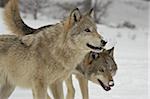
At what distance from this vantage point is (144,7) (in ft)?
84.8

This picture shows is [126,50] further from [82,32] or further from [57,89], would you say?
[82,32]

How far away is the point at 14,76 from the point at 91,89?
2610 millimetres

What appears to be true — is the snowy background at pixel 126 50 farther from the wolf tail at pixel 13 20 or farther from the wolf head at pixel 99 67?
the wolf tail at pixel 13 20

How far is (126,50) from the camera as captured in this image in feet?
46.3

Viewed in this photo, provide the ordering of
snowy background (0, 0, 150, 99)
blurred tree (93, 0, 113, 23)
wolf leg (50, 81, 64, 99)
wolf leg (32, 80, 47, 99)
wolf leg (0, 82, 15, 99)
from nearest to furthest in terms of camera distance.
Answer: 1. wolf leg (32, 80, 47, 99)
2. wolf leg (50, 81, 64, 99)
3. wolf leg (0, 82, 15, 99)
4. snowy background (0, 0, 150, 99)
5. blurred tree (93, 0, 113, 23)

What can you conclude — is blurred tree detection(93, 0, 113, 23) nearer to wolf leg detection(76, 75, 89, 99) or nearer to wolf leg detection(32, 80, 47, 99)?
wolf leg detection(76, 75, 89, 99)

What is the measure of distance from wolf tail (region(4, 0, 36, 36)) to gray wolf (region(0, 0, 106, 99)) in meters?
0.78

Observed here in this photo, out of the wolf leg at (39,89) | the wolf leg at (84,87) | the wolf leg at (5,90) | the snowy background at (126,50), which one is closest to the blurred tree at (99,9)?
the snowy background at (126,50)

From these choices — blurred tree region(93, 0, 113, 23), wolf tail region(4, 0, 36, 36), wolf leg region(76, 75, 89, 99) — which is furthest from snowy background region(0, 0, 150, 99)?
wolf tail region(4, 0, 36, 36)

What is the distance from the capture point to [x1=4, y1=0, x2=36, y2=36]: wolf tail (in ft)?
24.4

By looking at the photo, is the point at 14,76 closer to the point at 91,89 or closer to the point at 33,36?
the point at 33,36

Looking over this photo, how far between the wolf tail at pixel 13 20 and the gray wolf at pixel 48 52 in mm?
782

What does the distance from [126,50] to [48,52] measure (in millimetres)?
7929

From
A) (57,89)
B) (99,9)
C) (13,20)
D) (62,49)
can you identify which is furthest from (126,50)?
(62,49)
